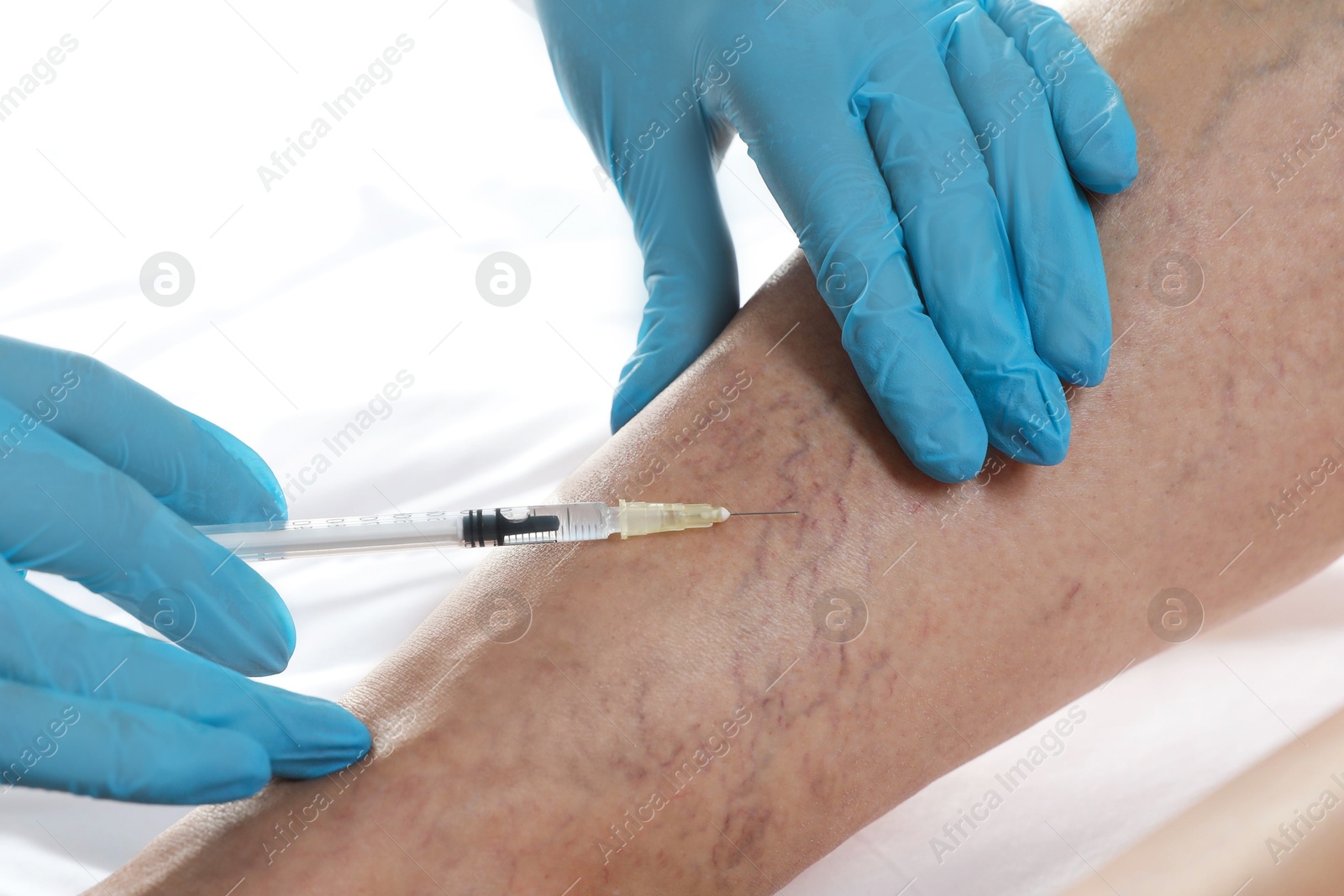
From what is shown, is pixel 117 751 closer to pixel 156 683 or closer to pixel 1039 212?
pixel 156 683

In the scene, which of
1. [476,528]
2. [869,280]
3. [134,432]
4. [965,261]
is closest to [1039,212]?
[965,261]

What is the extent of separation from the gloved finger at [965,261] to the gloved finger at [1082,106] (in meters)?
0.12

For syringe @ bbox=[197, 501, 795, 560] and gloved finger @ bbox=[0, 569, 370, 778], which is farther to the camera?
syringe @ bbox=[197, 501, 795, 560]

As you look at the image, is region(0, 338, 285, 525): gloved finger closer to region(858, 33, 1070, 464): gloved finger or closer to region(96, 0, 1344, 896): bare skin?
region(96, 0, 1344, 896): bare skin

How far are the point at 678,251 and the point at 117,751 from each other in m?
1.10

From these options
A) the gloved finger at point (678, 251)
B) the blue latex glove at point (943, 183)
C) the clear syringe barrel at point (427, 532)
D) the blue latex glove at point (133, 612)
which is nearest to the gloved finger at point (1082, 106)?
the blue latex glove at point (943, 183)

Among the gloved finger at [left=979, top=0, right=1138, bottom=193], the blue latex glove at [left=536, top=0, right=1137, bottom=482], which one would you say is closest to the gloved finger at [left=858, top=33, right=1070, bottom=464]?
the blue latex glove at [left=536, top=0, right=1137, bottom=482]

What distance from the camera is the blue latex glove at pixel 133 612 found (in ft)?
3.34

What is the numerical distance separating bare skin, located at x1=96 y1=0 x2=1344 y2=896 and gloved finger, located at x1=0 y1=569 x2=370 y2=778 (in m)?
0.07

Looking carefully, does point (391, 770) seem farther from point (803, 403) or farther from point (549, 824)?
point (803, 403)

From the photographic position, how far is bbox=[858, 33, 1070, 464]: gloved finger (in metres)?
1.17

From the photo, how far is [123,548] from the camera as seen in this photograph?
111 cm

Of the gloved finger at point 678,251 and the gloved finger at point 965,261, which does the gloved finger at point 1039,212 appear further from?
the gloved finger at point 678,251

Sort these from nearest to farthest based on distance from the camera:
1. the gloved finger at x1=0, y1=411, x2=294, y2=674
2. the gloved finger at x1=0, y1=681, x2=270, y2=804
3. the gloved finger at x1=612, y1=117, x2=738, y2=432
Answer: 1. the gloved finger at x1=0, y1=681, x2=270, y2=804
2. the gloved finger at x1=0, y1=411, x2=294, y2=674
3. the gloved finger at x1=612, y1=117, x2=738, y2=432
